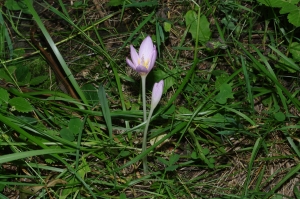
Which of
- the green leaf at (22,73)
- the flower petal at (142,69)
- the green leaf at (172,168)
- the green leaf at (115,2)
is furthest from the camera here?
the green leaf at (115,2)

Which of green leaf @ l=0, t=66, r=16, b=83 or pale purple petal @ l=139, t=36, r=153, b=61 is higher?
pale purple petal @ l=139, t=36, r=153, b=61

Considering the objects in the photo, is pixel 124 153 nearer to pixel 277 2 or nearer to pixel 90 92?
pixel 90 92

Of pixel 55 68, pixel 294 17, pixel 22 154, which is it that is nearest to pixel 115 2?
pixel 55 68

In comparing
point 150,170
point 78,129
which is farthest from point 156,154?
point 78,129

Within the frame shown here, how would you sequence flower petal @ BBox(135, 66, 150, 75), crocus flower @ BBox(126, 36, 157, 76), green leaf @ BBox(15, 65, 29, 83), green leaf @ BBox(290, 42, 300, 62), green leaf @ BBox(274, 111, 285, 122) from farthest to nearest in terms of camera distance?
1. green leaf @ BBox(15, 65, 29, 83)
2. green leaf @ BBox(290, 42, 300, 62)
3. green leaf @ BBox(274, 111, 285, 122)
4. crocus flower @ BBox(126, 36, 157, 76)
5. flower petal @ BBox(135, 66, 150, 75)

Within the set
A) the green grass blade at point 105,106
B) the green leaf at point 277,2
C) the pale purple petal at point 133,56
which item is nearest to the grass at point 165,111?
the green grass blade at point 105,106

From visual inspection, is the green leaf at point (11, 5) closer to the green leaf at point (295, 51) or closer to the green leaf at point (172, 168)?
the green leaf at point (172, 168)

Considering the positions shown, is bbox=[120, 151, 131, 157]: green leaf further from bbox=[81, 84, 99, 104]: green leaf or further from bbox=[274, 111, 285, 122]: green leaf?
bbox=[274, 111, 285, 122]: green leaf

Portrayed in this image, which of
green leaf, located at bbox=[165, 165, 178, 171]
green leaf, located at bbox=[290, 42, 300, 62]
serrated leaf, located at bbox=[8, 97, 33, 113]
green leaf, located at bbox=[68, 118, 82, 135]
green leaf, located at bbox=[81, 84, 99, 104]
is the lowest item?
green leaf, located at bbox=[165, 165, 178, 171]

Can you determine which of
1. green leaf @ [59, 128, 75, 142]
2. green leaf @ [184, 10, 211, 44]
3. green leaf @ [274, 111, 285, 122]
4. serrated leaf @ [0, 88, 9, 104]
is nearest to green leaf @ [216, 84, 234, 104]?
green leaf @ [274, 111, 285, 122]
